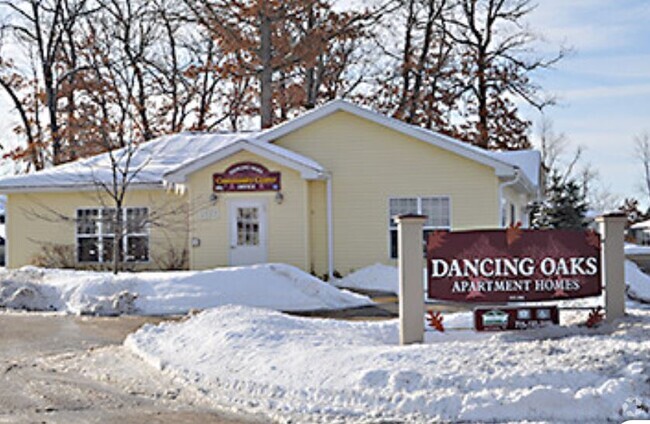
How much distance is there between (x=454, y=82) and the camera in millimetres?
38438

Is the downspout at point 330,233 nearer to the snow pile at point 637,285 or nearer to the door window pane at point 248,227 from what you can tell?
the door window pane at point 248,227

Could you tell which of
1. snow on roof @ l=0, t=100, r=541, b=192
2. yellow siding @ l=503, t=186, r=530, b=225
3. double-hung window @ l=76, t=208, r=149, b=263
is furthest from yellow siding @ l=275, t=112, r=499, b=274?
double-hung window @ l=76, t=208, r=149, b=263

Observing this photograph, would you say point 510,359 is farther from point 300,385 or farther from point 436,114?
point 436,114

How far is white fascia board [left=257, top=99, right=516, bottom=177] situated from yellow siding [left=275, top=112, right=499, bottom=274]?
0.20m

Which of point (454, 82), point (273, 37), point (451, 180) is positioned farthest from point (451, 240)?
point (454, 82)

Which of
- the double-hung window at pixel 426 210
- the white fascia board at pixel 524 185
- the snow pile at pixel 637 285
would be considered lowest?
the snow pile at pixel 637 285

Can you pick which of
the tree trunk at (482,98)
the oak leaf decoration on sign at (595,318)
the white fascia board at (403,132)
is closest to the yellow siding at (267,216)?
the white fascia board at (403,132)

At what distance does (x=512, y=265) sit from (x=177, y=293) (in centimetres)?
780

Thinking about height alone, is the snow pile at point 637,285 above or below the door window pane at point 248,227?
below

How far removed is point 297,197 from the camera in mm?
21281

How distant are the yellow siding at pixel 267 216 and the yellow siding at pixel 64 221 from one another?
1075 mm

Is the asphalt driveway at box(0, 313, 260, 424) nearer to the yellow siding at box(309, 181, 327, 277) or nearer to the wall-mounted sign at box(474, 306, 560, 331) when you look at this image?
the wall-mounted sign at box(474, 306, 560, 331)

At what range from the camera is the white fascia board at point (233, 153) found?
2097 cm

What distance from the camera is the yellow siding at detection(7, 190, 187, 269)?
22938 mm
